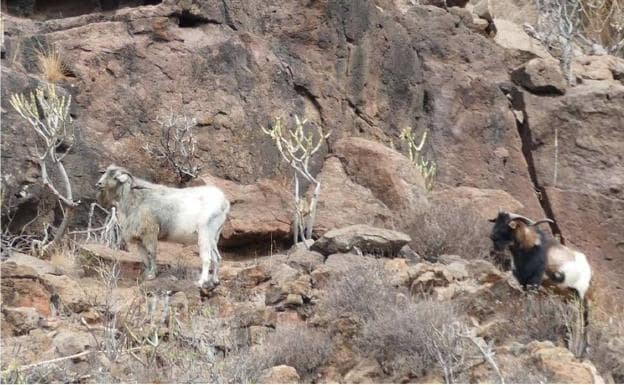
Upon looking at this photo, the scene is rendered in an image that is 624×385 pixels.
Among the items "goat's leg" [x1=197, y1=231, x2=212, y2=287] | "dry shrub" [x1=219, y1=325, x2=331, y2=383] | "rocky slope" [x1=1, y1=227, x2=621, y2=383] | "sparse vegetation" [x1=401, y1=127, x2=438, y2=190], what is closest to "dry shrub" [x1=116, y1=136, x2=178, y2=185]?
"rocky slope" [x1=1, y1=227, x2=621, y2=383]

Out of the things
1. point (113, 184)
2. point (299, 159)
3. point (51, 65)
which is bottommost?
point (299, 159)

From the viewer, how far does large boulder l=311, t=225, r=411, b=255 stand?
526 inches

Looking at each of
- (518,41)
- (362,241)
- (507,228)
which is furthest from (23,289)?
(518,41)

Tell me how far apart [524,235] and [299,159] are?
4.95 metres

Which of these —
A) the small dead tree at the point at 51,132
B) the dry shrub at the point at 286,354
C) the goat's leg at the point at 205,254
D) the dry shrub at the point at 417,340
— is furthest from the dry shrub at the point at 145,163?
the dry shrub at the point at 417,340

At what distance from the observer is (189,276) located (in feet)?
43.4

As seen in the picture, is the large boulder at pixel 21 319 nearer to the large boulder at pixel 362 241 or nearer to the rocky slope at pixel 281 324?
the rocky slope at pixel 281 324

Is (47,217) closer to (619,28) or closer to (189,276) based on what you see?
(189,276)

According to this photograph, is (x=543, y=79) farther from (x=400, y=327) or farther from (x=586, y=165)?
(x=400, y=327)

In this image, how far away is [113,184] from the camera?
13.1 metres

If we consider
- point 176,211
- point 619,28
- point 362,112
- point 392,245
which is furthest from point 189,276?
point 619,28

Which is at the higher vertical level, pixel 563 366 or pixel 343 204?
pixel 563 366

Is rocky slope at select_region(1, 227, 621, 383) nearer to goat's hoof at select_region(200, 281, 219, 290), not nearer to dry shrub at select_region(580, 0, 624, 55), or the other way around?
goat's hoof at select_region(200, 281, 219, 290)

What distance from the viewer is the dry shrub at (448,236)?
47.8 feet
